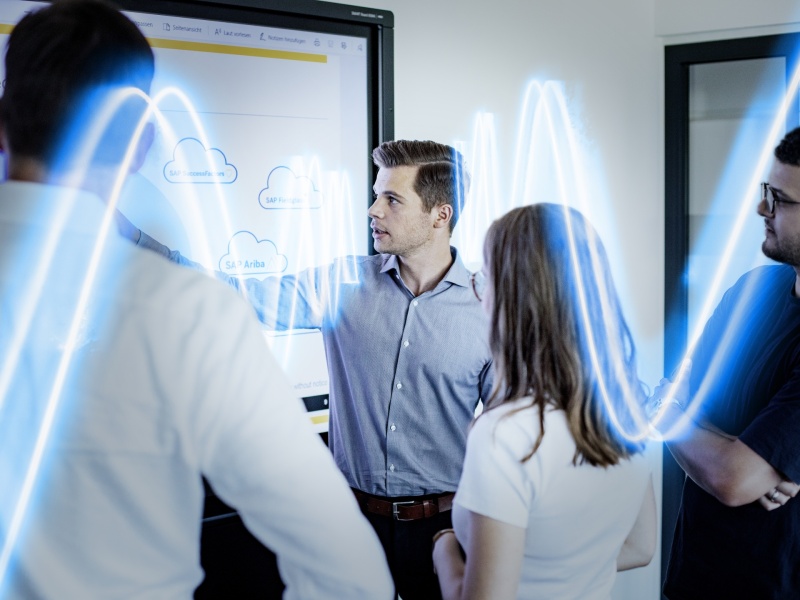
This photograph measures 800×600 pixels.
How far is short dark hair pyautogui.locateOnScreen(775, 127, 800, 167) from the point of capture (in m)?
1.71

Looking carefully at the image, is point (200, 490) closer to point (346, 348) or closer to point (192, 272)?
point (192, 272)

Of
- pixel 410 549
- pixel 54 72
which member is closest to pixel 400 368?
pixel 410 549

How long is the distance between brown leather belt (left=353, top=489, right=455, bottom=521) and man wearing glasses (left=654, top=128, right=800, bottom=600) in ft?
2.10

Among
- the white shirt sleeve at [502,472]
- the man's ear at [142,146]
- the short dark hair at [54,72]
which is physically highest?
the short dark hair at [54,72]

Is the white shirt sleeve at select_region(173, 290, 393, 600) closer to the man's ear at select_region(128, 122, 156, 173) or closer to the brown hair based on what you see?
the man's ear at select_region(128, 122, 156, 173)

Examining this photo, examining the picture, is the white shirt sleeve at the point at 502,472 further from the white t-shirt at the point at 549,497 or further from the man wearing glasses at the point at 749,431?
the man wearing glasses at the point at 749,431

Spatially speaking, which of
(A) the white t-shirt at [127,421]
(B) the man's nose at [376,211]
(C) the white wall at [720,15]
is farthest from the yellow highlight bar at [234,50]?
(C) the white wall at [720,15]

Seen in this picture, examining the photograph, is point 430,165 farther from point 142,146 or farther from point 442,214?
point 142,146

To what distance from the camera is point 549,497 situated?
3.95 ft

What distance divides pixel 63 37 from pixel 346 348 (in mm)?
1440

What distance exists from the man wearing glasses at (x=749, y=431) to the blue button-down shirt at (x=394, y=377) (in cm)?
59

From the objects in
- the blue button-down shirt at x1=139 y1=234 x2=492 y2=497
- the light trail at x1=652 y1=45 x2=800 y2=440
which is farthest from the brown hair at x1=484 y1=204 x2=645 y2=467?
the light trail at x1=652 y1=45 x2=800 y2=440

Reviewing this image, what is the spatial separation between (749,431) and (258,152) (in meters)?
1.39

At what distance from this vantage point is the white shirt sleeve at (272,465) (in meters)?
0.84
